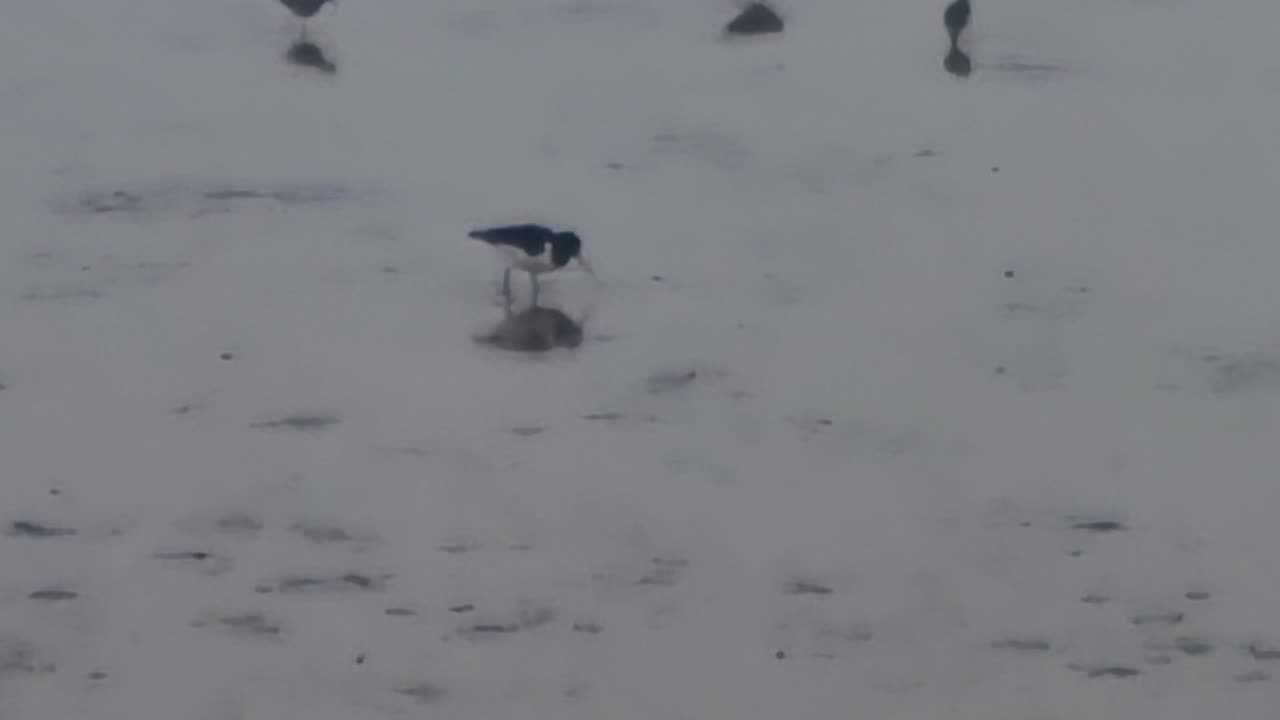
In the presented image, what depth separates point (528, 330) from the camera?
1.15 metres

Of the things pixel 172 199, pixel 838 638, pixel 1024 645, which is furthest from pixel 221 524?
pixel 1024 645

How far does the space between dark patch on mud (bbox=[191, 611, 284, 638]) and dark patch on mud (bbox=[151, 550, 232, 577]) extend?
34 mm

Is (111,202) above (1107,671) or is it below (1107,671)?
above

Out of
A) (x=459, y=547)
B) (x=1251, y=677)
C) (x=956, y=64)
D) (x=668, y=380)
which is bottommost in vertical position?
(x=1251, y=677)

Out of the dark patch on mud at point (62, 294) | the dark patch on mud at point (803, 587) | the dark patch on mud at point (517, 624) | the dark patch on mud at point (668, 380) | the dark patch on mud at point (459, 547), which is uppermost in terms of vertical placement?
the dark patch on mud at point (62, 294)

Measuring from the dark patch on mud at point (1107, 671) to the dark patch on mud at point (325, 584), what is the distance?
1.77 feet

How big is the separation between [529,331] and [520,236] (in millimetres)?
73

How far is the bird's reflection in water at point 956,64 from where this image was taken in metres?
1.19

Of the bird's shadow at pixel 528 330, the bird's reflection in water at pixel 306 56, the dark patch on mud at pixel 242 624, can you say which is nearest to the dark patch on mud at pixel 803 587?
the bird's shadow at pixel 528 330

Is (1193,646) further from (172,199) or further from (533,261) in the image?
(172,199)

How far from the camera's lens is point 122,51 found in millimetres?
1134

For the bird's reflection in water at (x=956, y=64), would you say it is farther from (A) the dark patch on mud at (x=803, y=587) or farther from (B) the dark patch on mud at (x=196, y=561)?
(B) the dark patch on mud at (x=196, y=561)

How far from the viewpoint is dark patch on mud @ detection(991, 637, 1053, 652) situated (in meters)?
1.18

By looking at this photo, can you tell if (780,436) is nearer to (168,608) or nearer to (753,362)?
(753,362)
